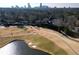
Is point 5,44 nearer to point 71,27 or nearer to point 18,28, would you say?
point 18,28

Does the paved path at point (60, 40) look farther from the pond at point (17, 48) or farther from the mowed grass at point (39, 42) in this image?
the pond at point (17, 48)

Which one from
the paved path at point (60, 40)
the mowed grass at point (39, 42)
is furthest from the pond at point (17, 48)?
the paved path at point (60, 40)

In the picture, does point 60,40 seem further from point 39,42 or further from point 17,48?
point 17,48

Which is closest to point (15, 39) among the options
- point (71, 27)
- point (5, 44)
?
point (5, 44)

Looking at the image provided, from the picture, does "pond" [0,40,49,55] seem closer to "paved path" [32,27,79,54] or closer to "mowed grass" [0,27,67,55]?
"mowed grass" [0,27,67,55]

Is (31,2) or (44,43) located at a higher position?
(31,2)

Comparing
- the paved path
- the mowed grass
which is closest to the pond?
the mowed grass

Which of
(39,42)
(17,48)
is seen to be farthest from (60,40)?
(17,48)
